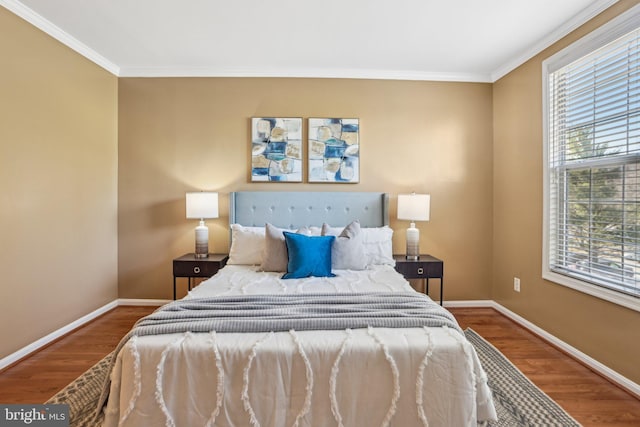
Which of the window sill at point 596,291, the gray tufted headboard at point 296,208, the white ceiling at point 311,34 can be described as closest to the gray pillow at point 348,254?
the gray tufted headboard at point 296,208

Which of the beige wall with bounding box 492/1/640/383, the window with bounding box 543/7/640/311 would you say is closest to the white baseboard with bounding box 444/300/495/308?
the beige wall with bounding box 492/1/640/383

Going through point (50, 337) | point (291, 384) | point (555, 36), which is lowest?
point (50, 337)

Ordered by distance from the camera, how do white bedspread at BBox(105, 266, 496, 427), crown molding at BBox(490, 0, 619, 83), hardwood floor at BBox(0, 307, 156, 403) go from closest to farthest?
white bedspread at BBox(105, 266, 496, 427)
hardwood floor at BBox(0, 307, 156, 403)
crown molding at BBox(490, 0, 619, 83)

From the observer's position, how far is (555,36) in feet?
9.09

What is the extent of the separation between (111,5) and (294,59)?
1611 mm

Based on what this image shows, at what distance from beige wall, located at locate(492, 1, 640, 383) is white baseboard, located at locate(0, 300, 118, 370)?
439cm

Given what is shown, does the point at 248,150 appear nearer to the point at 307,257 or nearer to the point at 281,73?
the point at 281,73

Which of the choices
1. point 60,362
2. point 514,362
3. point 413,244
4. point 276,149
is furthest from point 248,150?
point 514,362

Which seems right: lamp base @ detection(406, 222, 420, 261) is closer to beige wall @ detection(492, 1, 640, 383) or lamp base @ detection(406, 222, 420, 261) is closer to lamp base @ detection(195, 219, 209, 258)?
beige wall @ detection(492, 1, 640, 383)

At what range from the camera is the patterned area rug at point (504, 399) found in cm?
181

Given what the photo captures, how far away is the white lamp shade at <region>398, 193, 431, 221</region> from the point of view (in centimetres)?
332

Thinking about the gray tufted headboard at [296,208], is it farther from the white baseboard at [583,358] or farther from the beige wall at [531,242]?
the white baseboard at [583,358]

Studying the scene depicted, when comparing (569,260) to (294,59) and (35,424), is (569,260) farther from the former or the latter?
(35,424)

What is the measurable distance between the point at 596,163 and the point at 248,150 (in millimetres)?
3192
